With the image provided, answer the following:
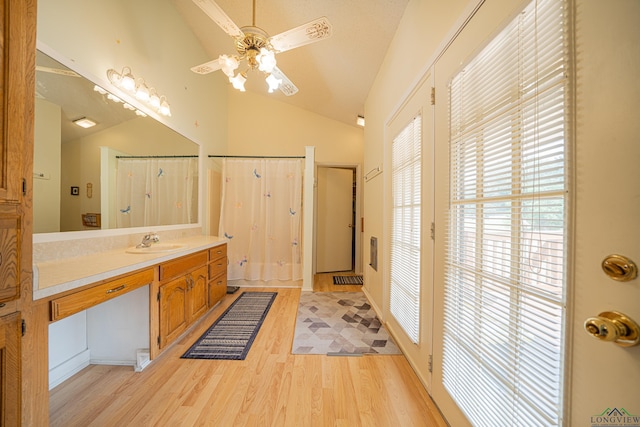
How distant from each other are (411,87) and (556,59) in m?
1.04

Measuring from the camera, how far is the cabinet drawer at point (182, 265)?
65.1 inches

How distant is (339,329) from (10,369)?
1887mm

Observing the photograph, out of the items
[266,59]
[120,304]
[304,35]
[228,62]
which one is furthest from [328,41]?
[120,304]

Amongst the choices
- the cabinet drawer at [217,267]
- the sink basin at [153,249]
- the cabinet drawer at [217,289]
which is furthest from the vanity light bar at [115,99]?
the cabinet drawer at [217,289]

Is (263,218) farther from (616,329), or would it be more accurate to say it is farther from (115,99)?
(616,329)

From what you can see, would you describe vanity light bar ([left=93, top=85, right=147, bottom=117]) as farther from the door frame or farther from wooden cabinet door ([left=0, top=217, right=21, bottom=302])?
the door frame

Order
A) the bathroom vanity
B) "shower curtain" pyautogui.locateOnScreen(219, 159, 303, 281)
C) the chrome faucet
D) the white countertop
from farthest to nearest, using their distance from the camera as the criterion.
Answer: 1. "shower curtain" pyautogui.locateOnScreen(219, 159, 303, 281)
2. the chrome faucet
3. the bathroom vanity
4. the white countertop

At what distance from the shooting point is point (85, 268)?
1.23 m

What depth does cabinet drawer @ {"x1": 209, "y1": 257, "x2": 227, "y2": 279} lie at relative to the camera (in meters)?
2.36

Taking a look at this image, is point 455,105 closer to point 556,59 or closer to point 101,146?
point 556,59

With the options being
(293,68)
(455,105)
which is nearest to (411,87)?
(455,105)

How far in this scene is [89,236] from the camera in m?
1.57

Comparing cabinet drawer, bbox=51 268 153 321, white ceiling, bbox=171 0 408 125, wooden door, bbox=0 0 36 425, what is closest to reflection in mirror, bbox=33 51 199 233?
cabinet drawer, bbox=51 268 153 321

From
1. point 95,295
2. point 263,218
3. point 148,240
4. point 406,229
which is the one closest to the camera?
point 95,295
